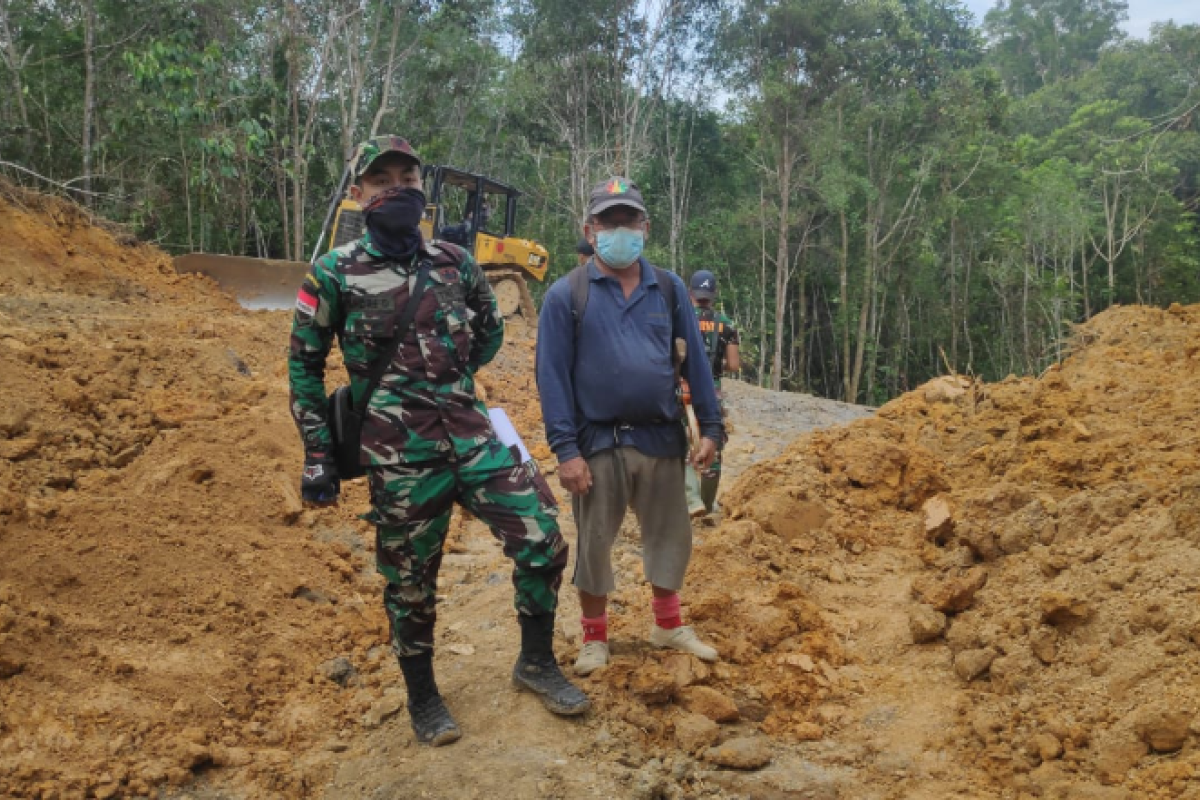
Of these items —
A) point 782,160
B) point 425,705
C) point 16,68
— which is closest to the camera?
point 425,705

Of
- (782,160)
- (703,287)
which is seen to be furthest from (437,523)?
(782,160)

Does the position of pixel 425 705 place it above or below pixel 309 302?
below

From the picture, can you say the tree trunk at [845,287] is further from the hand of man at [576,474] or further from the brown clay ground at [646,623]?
the hand of man at [576,474]

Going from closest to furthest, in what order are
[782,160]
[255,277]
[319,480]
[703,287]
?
[319,480]
[703,287]
[255,277]
[782,160]

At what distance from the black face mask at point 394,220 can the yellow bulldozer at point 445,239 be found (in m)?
8.80

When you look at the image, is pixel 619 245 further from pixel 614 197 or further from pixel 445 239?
pixel 445 239

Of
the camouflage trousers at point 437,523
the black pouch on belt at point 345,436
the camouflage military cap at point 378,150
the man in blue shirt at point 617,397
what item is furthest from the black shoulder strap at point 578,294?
the black pouch on belt at point 345,436

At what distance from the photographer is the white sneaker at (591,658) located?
3.49m

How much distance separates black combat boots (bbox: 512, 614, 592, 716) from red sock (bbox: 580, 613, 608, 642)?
0.90 ft

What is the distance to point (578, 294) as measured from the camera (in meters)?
3.37

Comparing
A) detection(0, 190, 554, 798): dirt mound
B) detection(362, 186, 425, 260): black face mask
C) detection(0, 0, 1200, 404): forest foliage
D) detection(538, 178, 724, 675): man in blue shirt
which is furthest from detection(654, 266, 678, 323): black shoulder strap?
detection(0, 0, 1200, 404): forest foliage

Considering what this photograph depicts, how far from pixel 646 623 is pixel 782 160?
21.8m

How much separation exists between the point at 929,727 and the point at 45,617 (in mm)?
3231

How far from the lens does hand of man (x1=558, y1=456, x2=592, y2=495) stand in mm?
3264
